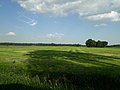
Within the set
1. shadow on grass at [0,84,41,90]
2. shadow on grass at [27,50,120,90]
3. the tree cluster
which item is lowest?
shadow on grass at [27,50,120,90]

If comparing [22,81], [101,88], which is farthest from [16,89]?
[101,88]

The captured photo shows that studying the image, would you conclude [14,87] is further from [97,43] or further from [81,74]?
[97,43]

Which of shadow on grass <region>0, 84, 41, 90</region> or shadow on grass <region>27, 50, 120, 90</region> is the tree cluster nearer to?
shadow on grass <region>27, 50, 120, 90</region>

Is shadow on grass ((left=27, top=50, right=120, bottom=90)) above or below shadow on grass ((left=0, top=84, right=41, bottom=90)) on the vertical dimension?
below

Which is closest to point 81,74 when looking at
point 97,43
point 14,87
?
point 14,87

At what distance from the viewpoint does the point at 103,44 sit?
180000 mm

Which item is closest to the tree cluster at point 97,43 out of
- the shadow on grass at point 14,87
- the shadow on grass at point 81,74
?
the shadow on grass at point 81,74

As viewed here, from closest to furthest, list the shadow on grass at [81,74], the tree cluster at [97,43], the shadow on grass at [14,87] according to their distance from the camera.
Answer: the shadow on grass at [14,87] → the shadow on grass at [81,74] → the tree cluster at [97,43]

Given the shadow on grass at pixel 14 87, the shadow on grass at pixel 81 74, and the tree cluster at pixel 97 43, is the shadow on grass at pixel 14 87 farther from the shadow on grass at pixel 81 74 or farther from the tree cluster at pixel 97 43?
the tree cluster at pixel 97 43

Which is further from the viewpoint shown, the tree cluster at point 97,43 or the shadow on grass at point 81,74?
the tree cluster at point 97,43

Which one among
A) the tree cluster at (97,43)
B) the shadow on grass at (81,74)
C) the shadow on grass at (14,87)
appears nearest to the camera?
the shadow on grass at (14,87)

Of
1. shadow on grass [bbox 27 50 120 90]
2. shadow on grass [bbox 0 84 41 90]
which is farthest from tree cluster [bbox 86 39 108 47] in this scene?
shadow on grass [bbox 0 84 41 90]

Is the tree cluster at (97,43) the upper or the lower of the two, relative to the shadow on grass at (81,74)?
upper

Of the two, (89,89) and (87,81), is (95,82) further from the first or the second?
(89,89)
